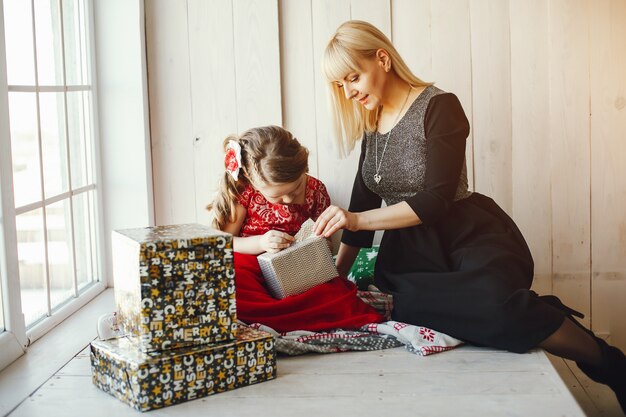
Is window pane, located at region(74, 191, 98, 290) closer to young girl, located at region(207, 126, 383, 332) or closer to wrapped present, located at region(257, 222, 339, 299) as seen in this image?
young girl, located at region(207, 126, 383, 332)

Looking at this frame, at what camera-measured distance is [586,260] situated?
302cm

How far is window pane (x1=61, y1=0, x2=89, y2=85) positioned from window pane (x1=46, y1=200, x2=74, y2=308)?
47 cm

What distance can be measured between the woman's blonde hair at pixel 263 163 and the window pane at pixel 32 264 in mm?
580

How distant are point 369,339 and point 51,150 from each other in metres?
1.17

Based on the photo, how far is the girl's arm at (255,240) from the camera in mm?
2443

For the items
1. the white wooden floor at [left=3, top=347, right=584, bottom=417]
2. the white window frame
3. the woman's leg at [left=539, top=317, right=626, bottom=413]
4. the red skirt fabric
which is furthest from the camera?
the red skirt fabric

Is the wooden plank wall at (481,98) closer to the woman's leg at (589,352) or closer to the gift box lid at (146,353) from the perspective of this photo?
the woman's leg at (589,352)

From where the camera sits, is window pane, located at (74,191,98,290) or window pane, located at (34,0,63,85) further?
window pane, located at (74,191,98,290)

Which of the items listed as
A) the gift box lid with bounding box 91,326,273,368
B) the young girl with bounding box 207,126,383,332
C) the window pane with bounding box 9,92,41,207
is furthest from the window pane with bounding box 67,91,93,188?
the gift box lid with bounding box 91,326,273,368

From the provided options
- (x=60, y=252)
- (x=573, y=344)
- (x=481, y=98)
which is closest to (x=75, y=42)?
(x=60, y=252)

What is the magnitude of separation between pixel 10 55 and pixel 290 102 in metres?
1.13

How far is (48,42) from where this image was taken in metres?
2.52

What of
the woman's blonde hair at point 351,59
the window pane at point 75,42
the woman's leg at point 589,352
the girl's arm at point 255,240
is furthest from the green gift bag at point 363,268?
the window pane at point 75,42

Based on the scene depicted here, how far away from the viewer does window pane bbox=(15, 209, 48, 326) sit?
2.24 m
